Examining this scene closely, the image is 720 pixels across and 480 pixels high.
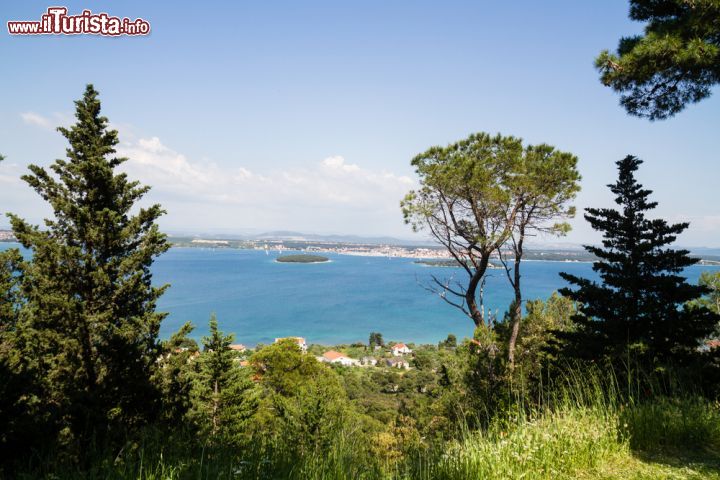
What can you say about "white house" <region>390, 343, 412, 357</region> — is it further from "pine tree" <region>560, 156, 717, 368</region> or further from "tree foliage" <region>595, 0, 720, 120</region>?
"tree foliage" <region>595, 0, 720, 120</region>

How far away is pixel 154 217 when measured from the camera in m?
11.3

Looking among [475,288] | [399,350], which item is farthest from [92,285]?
[399,350]

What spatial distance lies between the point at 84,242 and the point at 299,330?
66.8m

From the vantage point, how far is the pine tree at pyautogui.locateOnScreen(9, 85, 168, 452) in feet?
30.0

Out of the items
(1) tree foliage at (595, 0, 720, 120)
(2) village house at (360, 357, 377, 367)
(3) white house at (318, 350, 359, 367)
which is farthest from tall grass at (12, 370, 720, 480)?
(2) village house at (360, 357, 377, 367)

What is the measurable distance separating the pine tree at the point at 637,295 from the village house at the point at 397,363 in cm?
5352

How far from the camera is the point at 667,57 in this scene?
4.05 m

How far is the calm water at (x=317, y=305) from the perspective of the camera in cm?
7262

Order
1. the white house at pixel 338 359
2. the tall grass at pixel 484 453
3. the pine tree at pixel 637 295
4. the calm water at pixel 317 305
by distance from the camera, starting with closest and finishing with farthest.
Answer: the tall grass at pixel 484 453 → the pine tree at pixel 637 295 → the white house at pixel 338 359 → the calm water at pixel 317 305

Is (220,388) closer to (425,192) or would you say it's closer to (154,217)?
(154,217)

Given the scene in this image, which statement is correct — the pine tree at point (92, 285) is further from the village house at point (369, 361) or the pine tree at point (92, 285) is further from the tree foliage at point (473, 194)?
the village house at point (369, 361)

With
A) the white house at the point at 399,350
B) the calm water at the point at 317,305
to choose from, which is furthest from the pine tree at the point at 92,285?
the white house at the point at 399,350

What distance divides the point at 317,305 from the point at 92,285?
86.8m

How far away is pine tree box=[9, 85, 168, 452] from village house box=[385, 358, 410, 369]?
5120 cm
